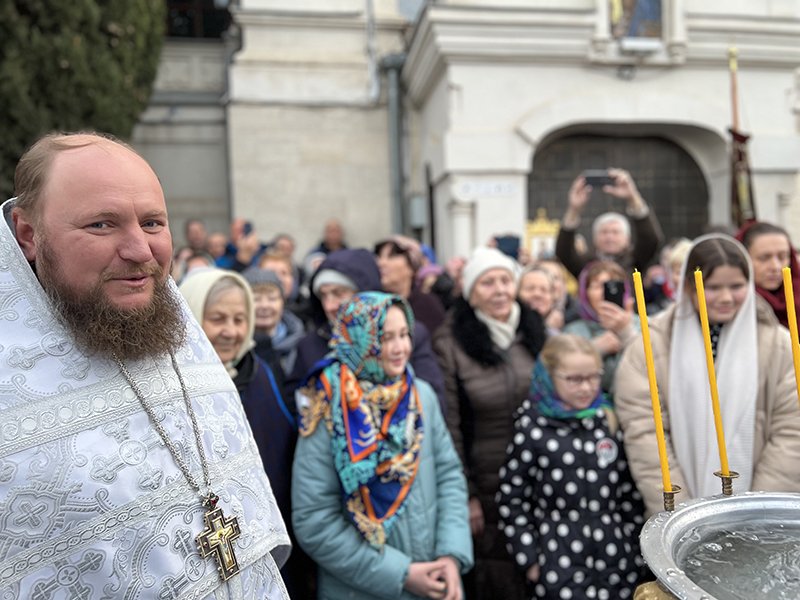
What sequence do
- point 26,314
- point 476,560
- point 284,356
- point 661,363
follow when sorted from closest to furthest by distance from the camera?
point 26,314 → point 661,363 → point 476,560 → point 284,356

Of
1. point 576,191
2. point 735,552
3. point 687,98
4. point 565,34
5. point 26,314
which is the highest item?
point 565,34

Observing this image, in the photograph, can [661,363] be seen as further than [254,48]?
No

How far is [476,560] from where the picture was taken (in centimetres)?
271

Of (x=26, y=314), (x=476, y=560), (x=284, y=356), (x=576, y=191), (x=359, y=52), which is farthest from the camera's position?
(x=359, y=52)

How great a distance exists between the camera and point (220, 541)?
1.16 m

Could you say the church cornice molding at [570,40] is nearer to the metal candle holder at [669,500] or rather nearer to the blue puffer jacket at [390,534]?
the blue puffer jacket at [390,534]

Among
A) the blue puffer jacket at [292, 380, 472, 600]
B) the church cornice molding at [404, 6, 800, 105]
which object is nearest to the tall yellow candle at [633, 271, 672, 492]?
the blue puffer jacket at [292, 380, 472, 600]

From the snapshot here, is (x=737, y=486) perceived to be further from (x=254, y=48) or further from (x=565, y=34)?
(x=254, y=48)

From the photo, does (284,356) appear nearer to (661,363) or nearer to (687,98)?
(661,363)

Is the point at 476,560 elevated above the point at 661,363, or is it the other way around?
the point at 661,363

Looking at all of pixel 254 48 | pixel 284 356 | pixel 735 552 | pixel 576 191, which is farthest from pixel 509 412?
pixel 254 48

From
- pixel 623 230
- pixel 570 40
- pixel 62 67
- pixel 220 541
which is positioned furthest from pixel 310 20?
pixel 220 541

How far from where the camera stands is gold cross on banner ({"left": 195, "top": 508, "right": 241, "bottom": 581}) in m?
1.15

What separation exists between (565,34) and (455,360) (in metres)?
5.20
